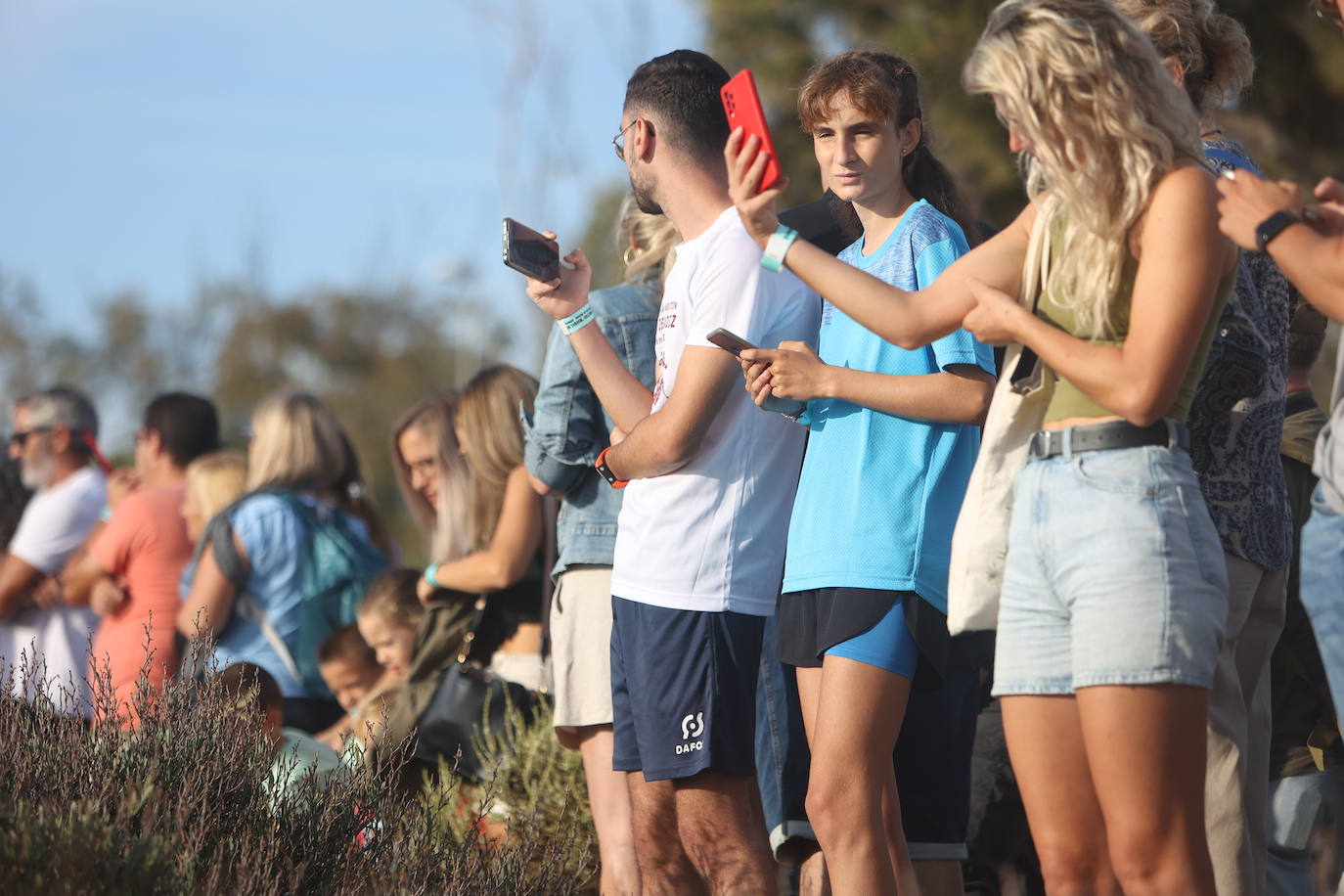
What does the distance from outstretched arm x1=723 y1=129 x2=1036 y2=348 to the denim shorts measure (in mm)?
370

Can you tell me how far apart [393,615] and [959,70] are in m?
5.79

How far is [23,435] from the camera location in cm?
711

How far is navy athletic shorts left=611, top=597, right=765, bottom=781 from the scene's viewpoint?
3105 millimetres

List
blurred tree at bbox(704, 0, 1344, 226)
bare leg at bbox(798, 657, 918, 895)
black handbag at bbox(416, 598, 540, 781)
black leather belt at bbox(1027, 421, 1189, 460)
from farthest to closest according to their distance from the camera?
1. blurred tree at bbox(704, 0, 1344, 226)
2. black handbag at bbox(416, 598, 540, 781)
3. bare leg at bbox(798, 657, 918, 895)
4. black leather belt at bbox(1027, 421, 1189, 460)

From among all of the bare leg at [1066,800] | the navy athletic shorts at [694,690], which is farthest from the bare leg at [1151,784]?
the navy athletic shorts at [694,690]

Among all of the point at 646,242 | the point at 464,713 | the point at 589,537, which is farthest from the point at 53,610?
the point at 646,242

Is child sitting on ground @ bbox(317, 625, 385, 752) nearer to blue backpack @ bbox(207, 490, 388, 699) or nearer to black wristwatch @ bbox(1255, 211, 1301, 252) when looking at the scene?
blue backpack @ bbox(207, 490, 388, 699)

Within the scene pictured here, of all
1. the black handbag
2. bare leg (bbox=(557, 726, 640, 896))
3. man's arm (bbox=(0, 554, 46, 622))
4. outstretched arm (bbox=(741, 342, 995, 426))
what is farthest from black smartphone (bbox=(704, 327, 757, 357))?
man's arm (bbox=(0, 554, 46, 622))

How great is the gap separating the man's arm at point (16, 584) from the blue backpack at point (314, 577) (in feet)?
4.50

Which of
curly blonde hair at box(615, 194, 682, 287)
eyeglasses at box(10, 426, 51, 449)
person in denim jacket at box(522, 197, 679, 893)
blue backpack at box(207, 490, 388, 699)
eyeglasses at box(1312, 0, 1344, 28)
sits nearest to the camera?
eyeglasses at box(1312, 0, 1344, 28)

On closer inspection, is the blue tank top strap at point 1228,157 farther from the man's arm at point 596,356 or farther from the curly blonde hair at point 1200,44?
the man's arm at point 596,356

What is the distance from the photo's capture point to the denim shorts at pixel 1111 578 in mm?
2311

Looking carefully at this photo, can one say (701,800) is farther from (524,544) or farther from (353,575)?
(353,575)

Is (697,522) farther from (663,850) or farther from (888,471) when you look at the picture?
(663,850)
